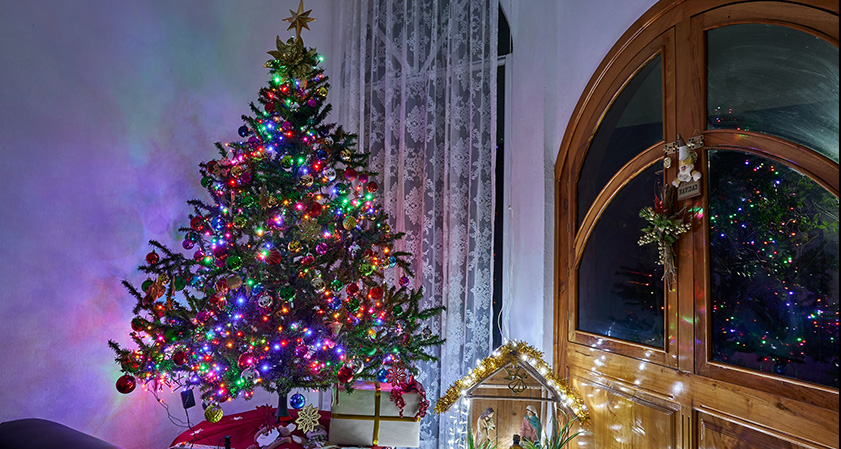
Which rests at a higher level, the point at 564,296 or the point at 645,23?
the point at 645,23

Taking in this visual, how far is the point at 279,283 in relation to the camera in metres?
2.16

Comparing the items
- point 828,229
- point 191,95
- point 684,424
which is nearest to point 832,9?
point 828,229

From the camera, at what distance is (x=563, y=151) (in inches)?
112

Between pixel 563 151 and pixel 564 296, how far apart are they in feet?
2.77

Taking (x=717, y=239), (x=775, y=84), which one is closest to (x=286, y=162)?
(x=717, y=239)

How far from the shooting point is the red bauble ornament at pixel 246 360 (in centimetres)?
203

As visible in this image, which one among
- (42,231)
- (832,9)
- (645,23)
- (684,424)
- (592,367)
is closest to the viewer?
(832,9)

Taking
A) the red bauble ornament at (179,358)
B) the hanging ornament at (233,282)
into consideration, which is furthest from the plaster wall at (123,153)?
the hanging ornament at (233,282)

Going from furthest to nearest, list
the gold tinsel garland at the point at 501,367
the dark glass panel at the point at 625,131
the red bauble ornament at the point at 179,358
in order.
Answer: the gold tinsel garland at the point at 501,367, the dark glass panel at the point at 625,131, the red bauble ornament at the point at 179,358

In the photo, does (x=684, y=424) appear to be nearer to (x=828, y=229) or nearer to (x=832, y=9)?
(x=828, y=229)

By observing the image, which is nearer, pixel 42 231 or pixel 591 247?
pixel 42 231

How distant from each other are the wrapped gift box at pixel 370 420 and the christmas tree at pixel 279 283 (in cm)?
10

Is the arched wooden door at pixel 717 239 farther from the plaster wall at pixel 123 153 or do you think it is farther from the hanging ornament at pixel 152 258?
the hanging ornament at pixel 152 258

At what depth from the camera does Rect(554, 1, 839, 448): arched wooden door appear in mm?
1562
